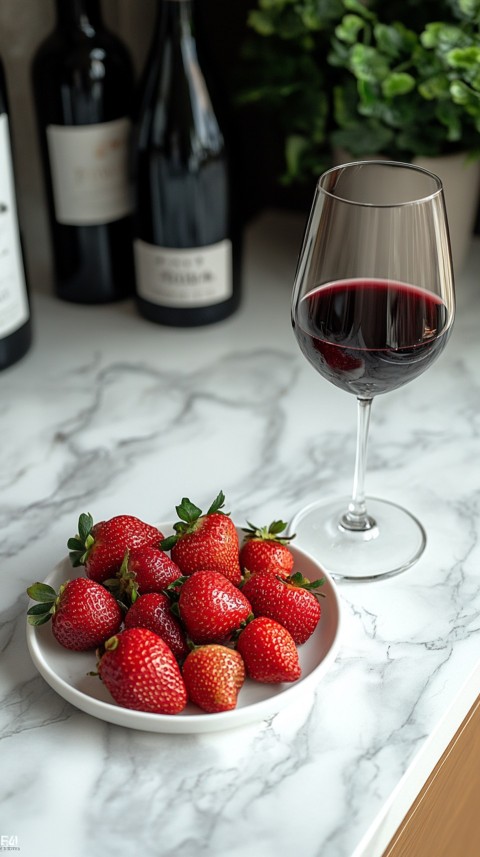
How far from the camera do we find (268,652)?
0.64 m

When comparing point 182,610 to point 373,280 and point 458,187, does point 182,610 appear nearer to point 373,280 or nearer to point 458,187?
point 373,280

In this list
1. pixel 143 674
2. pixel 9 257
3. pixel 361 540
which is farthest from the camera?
pixel 9 257

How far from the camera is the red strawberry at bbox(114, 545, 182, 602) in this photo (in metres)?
0.68

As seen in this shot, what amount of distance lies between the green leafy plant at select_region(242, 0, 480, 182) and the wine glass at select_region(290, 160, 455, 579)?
33 cm

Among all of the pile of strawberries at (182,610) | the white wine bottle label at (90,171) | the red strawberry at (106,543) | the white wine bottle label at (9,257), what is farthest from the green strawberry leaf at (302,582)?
the white wine bottle label at (90,171)

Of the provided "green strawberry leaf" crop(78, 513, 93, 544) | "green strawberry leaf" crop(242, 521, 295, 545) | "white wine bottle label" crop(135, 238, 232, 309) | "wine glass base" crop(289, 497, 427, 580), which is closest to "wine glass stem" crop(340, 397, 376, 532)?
"wine glass base" crop(289, 497, 427, 580)

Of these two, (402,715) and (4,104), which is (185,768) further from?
(4,104)

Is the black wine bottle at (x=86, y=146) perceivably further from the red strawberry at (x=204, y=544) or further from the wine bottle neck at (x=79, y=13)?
the red strawberry at (x=204, y=544)

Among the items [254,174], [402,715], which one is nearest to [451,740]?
[402,715]

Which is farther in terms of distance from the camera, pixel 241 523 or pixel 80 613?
pixel 241 523

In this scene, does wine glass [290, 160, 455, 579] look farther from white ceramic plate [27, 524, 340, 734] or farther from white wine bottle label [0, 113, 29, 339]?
white wine bottle label [0, 113, 29, 339]

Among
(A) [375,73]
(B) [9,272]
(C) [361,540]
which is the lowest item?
(C) [361,540]

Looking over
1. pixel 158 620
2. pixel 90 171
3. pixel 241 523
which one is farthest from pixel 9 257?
pixel 158 620

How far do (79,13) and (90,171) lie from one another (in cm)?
16
